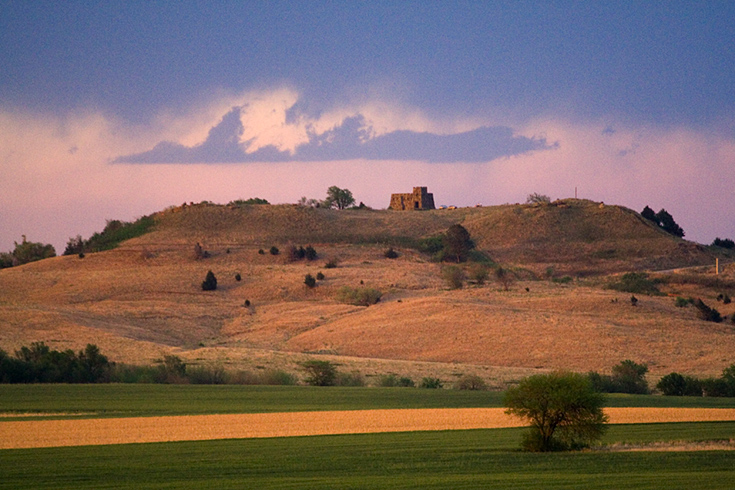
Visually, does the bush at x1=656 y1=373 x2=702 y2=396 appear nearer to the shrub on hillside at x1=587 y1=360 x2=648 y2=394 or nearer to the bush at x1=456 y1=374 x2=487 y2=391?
the shrub on hillside at x1=587 y1=360 x2=648 y2=394

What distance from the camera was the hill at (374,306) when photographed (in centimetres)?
5728

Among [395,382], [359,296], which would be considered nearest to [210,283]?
[359,296]

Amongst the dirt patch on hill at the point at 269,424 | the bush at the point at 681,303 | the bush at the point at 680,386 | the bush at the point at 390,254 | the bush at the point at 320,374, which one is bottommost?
the bush at the point at 680,386

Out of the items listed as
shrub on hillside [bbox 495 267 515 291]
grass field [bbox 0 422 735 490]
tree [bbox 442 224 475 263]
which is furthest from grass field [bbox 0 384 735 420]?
tree [bbox 442 224 475 263]

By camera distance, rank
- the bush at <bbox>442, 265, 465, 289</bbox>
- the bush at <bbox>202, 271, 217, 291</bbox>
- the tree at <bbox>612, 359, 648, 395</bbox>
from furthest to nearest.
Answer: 1. the bush at <bbox>202, 271, 217, 291</bbox>
2. the bush at <bbox>442, 265, 465, 289</bbox>
3. the tree at <bbox>612, 359, 648, 395</bbox>

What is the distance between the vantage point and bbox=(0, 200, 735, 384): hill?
57281 millimetres

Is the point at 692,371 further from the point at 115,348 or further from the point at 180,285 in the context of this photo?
the point at 180,285

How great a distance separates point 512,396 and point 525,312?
43500mm

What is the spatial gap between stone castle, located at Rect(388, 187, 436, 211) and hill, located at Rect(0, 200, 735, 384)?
4059 centimetres

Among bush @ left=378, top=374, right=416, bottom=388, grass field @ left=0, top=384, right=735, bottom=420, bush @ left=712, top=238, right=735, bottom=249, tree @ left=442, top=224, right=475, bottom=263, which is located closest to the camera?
grass field @ left=0, top=384, right=735, bottom=420

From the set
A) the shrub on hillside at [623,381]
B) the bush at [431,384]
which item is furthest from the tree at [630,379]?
the bush at [431,384]

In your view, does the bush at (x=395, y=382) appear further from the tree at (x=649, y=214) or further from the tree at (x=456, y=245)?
the tree at (x=649, y=214)

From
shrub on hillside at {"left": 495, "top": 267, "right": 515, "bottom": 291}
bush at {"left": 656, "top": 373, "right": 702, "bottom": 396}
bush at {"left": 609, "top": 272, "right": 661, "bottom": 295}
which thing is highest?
shrub on hillside at {"left": 495, "top": 267, "right": 515, "bottom": 291}

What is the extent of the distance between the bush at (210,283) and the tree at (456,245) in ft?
103
